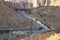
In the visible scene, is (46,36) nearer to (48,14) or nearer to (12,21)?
(12,21)

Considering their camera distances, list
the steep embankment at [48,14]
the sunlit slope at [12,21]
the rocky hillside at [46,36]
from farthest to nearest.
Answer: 1. the steep embankment at [48,14]
2. the sunlit slope at [12,21]
3. the rocky hillside at [46,36]

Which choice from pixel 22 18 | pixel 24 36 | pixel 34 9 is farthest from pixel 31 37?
pixel 34 9

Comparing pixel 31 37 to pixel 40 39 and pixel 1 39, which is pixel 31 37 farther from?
pixel 1 39

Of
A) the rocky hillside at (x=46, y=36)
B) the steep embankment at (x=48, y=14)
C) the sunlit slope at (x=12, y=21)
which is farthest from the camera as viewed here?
the steep embankment at (x=48, y=14)

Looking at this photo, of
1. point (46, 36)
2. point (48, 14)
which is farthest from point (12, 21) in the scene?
point (48, 14)

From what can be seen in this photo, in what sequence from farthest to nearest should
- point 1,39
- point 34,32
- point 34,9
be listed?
point 34,9, point 34,32, point 1,39

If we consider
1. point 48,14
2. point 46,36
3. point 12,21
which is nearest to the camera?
point 46,36

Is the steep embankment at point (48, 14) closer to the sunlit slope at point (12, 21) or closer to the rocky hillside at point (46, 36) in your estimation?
the sunlit slope at point (12, 21)

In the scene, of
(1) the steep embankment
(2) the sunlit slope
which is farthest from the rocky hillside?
(1) the steep embankment

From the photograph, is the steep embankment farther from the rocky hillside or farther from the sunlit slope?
the rocky hillside

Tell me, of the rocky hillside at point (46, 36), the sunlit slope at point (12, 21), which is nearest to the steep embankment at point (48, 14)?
the sunlit slope at point (12, 21)

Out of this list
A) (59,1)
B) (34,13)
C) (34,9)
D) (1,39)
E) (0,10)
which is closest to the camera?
(1,39)
